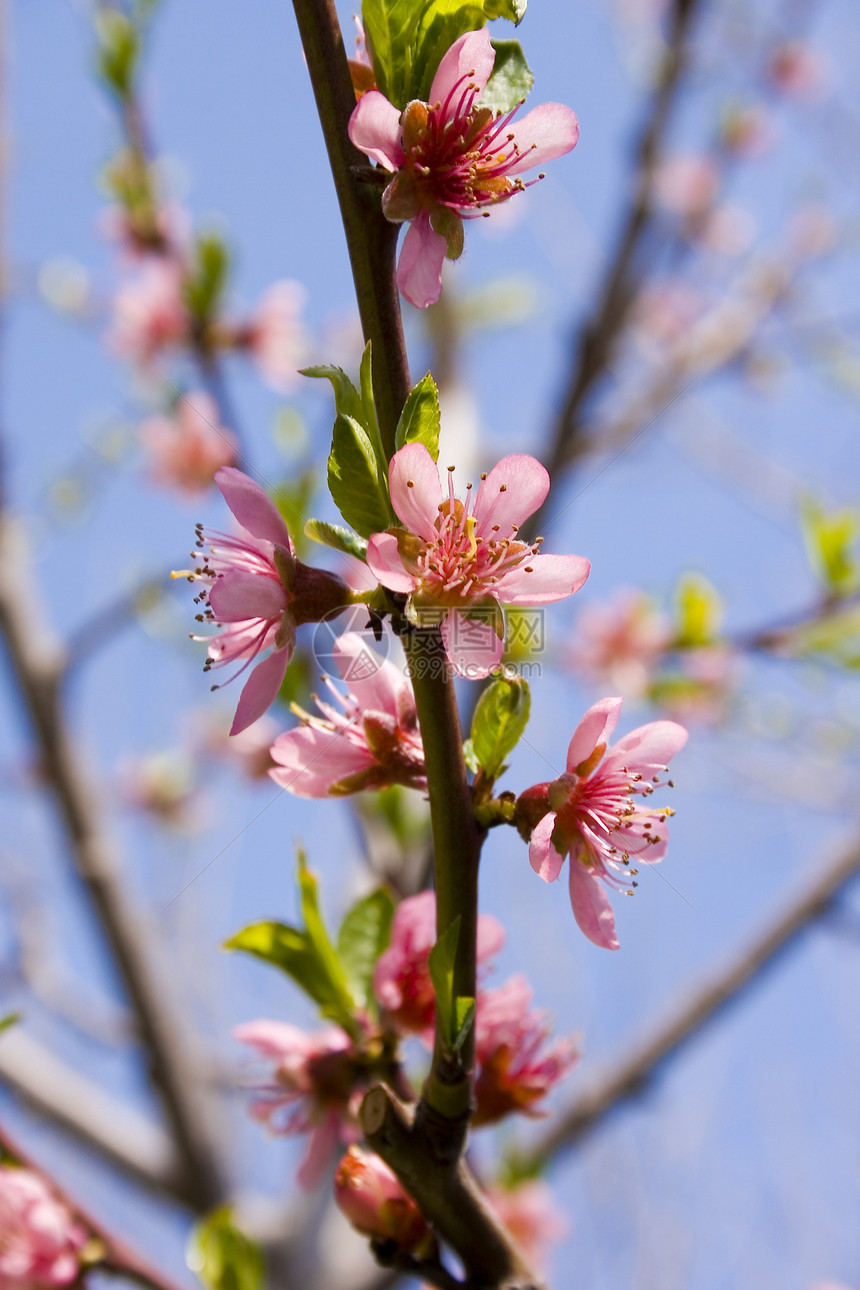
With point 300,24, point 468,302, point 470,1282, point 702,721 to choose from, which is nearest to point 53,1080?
point 702,721

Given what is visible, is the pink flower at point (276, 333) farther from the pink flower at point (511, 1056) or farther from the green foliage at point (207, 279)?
the pink flower at point (511, 1056)

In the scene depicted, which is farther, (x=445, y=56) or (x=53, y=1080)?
(x=53, y=1080)

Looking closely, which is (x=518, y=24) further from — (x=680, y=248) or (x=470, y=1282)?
(x=680, y=248)

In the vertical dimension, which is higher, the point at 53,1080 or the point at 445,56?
the point at 445,56

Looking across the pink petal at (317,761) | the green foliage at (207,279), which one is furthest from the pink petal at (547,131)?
the green foliage at (207,279)

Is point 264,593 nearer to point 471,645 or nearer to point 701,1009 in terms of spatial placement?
point 471,645

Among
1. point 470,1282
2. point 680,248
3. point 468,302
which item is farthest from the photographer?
point 468,302

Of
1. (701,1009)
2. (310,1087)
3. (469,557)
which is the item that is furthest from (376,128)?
(701,1009)

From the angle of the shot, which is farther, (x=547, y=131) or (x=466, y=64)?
(x=547, y=131)

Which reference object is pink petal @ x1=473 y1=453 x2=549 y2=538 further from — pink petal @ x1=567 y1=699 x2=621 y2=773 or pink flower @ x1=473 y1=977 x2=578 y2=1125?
pink flower @ x1=473 y1=977 x2=578 y2=1125
